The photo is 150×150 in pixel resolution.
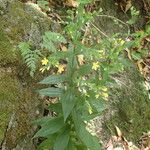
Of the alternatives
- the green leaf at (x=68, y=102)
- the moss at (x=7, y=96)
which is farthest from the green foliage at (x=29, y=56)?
the green leaf at (x=68, y=102)

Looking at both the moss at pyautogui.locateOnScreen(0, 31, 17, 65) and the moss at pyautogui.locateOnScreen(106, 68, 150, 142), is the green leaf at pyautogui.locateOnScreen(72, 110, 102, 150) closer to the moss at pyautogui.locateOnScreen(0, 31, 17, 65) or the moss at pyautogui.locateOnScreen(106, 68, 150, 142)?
the moss at pyautogui.locateOnScreen(0, 31, 17, 65)

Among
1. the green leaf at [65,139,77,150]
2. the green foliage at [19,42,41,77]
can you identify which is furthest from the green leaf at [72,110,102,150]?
the green foliage at [19,42,41,77]

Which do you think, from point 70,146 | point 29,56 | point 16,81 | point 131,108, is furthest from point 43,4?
point 70,146

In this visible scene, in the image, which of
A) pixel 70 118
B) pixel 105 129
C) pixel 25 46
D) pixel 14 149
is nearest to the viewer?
pixel 70 118

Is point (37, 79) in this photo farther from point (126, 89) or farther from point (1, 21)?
point (126, 89)

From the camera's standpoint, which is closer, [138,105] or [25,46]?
[25,46]

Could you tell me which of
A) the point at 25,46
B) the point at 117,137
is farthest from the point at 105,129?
the point at 25,46

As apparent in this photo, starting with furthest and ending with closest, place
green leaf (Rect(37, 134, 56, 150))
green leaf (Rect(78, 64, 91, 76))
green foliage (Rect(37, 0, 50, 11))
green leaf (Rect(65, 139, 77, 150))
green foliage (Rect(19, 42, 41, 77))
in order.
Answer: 1. green foliage (Rect(37, 0, 50, 11))
2. green foliage (Rect(19, 42, 41, 77))
3. green leaf (Rect(37, 134, 56, 150))
4. green leaf (Rect(65, 139, 77, 150))
5. green leaf (Rect(78, 64, 91, 76))
